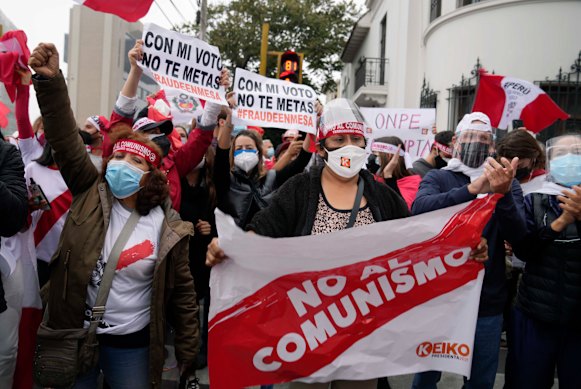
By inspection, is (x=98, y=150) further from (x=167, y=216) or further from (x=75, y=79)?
(x=75, y=79)

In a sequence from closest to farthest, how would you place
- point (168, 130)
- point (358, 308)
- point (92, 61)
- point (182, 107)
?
point (358, 308)
point (168, 130)
point (182, 107)
point (92, 61)

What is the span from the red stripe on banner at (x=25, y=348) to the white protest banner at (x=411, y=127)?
190 inches

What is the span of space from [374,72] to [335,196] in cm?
1969

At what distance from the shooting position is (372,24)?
23.8 metres

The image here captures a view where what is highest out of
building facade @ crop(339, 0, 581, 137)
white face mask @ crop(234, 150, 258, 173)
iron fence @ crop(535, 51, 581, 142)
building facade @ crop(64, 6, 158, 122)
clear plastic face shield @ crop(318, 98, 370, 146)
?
building facade @ crop(64, 6, 158, 122)

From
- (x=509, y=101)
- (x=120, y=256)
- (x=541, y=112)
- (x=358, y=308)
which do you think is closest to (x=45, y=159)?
(x=120, y=256)

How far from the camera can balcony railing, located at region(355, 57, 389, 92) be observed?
20312 millimetres

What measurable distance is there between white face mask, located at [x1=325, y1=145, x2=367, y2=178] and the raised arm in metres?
1.32

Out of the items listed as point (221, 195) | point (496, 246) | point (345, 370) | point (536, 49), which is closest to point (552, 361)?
point (496, 246)

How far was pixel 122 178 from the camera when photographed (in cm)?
286

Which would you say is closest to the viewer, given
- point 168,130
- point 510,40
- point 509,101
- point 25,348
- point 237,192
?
point 25,348

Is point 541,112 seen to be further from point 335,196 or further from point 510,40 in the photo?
point 510,40

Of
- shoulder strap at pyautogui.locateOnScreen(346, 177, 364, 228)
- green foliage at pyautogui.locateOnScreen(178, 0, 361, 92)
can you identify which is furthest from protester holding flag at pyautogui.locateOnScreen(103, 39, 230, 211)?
green foliage at pyautogui.locateOnScreen(178, 0, 361, 92)

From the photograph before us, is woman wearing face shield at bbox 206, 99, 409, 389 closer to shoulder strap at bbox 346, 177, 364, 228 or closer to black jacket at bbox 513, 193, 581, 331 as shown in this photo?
shoulder strap at bbox 346, 177, 364, 228
